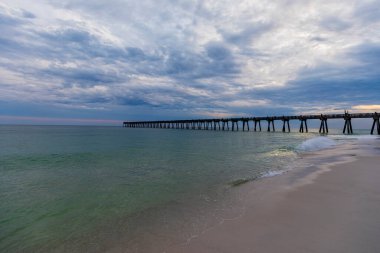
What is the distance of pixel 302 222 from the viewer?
464 centimetres

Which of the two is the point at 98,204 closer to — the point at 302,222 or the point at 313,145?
the point at 302,222

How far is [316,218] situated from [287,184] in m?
3.29

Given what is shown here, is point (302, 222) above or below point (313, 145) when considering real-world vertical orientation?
above

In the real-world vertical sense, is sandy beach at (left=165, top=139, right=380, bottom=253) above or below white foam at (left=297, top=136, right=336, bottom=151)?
above

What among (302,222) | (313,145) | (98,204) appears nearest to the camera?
(302,222)

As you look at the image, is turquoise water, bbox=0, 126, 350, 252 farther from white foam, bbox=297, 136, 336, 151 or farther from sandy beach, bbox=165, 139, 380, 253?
white foam, bbox=297, 136, 336, 151

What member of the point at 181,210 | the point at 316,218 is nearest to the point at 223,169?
the point at 181,210

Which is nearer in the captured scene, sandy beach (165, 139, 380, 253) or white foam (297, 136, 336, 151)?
sandy beach (165, 139, 380, 253)

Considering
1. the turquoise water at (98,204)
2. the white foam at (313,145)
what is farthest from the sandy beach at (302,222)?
the white foam at (313,145)

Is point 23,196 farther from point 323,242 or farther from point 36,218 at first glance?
point 323,242

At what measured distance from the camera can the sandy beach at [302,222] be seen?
12.3 ft

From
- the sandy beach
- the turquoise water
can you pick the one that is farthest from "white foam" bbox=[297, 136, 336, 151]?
the sandy beach

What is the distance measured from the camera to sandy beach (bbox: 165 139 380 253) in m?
3.73

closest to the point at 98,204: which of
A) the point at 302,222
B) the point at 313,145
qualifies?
the point at 302,222
